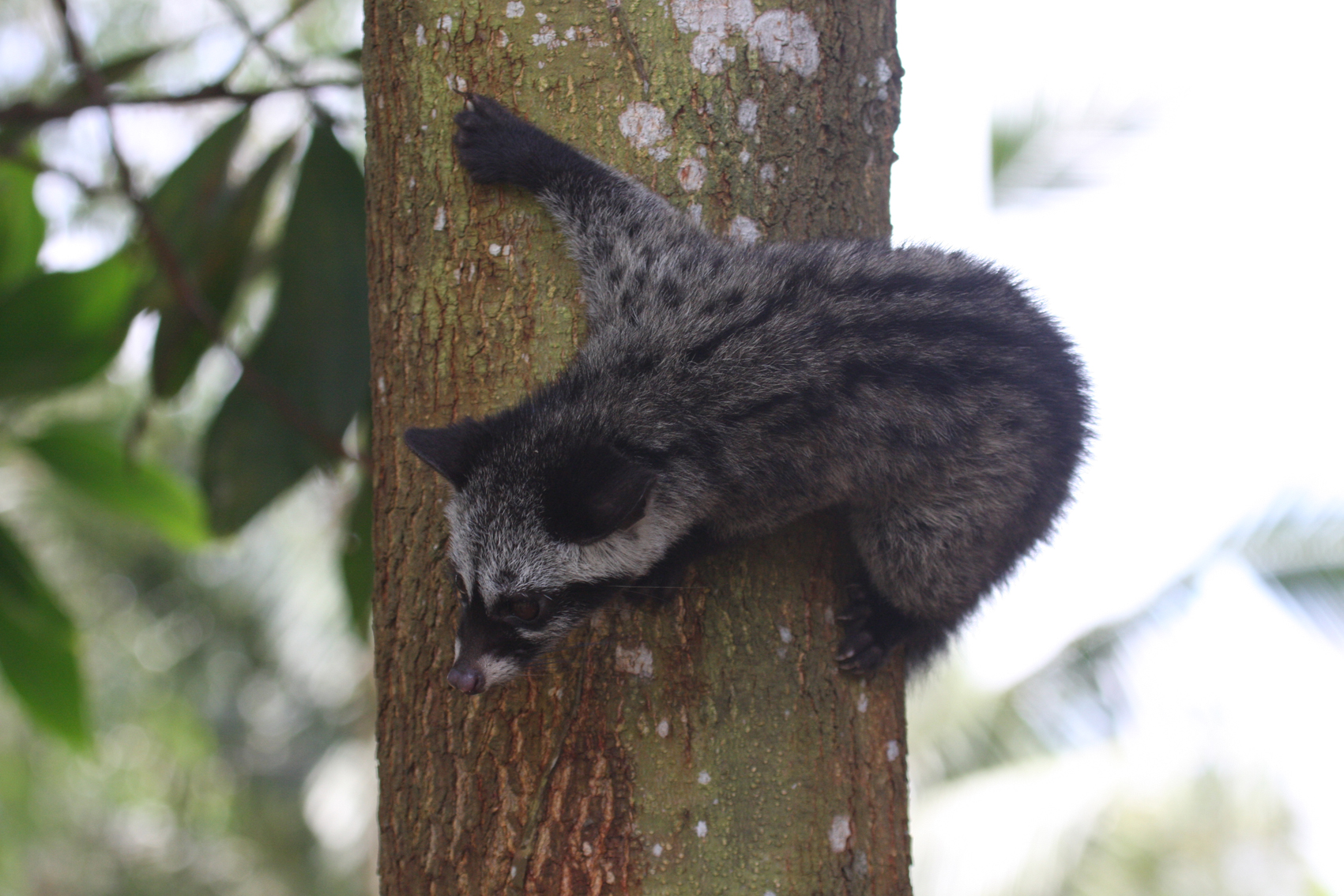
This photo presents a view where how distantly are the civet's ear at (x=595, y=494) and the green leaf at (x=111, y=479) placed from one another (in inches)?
113

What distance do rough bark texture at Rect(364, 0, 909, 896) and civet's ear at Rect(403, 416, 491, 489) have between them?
14cm

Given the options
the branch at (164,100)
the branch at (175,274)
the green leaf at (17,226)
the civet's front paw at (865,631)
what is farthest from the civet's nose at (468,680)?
the green leaf at (17,226)

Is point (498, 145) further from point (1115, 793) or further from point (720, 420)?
point (1115, 793)

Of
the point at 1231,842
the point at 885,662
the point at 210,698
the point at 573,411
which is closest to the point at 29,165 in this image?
the point at 573,411

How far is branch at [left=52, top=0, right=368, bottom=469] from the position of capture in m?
3.75

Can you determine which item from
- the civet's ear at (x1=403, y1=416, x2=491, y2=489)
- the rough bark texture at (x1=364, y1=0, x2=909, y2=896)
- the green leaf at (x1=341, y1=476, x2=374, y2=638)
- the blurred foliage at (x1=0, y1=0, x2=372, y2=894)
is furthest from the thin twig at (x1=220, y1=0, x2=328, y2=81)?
the civet's ear at (x1=403, y1=416, x2=491, y2=489)

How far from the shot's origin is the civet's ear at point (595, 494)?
258 centimetres

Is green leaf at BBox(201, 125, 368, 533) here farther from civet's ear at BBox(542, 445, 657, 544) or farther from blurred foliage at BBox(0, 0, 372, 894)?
civet's ear at BBox(542, 445, 657, 544)

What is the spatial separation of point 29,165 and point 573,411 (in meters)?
2.74

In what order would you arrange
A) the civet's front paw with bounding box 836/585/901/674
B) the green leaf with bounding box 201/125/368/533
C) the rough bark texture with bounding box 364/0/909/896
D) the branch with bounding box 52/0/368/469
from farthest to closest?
the green leaf with bounding box 201/125/368/533
the branch with bounding box 52/0/368/469
the civet's front paw with bounding box 836/585/901/674
the rough bark texture with bounding box 364/0/909/896

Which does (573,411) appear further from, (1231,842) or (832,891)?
(1231,842)

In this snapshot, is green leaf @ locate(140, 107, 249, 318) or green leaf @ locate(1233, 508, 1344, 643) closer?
green leaf @ locate(140, 107, 249, 318)

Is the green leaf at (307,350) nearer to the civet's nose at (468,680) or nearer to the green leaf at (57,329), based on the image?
the green leaf at (57,329)

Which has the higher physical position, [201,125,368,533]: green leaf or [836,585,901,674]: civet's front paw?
[201,125,368,533]: green leaf
